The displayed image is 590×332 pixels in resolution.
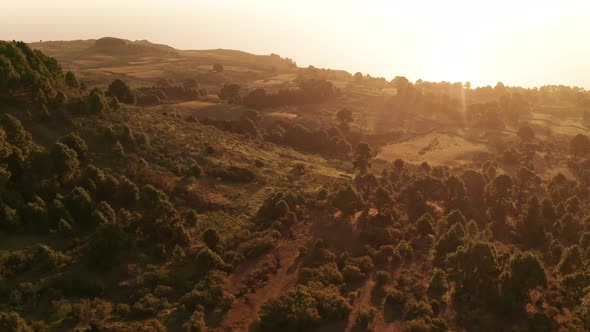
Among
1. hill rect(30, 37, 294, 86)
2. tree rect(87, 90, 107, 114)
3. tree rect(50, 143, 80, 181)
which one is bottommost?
tree rect(50, 143, 80, 181)

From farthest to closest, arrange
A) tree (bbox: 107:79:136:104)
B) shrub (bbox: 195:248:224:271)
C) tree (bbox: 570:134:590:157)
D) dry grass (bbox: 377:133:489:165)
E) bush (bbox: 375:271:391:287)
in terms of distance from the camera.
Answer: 1. tree (bbox: 570:134:590:157)
2. dry grass (bbox: 377:133:489:165)
3. tree (bbox: 107:79:136:104)
4. shrub (bbox: 195:248:224:271)
5. bush (bbox: 375:271:391:287)

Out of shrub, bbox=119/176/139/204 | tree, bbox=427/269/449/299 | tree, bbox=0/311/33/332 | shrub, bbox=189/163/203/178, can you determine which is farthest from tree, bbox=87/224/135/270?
tree, bbox=427/269/449/299

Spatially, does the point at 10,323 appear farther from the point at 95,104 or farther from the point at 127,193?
the point at 95,104

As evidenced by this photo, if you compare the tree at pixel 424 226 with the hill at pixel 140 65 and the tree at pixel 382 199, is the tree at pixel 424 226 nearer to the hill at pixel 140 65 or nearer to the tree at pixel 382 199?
the tree at pixel 382 199

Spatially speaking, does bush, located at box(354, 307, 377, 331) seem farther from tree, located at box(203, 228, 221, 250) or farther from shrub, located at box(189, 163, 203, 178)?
shrub, located at box(189, 163, 203, 178)

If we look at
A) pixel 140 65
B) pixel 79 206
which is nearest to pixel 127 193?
pixel 79 206

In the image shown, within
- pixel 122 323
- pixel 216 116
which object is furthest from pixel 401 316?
pixel 216 116

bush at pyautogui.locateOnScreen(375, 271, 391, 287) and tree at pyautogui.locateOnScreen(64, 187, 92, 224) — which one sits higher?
tree at pyautogui.locateOnScreen(64, 187, 92, 224)
